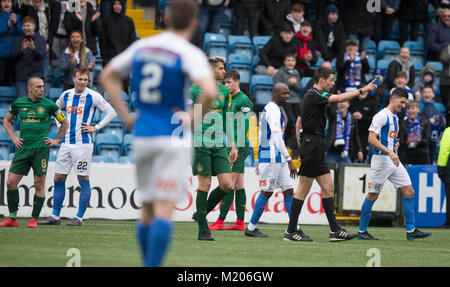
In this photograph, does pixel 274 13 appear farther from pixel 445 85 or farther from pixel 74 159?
pixel 74 159

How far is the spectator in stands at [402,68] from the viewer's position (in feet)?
53.5

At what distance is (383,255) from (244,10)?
1044 centimetres

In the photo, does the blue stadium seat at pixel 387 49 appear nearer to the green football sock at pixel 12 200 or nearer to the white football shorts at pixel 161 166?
the green football sock at pixel 12 200

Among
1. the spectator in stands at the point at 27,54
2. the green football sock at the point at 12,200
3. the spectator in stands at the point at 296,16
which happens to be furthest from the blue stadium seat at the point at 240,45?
the green football sock at the point at 12,200

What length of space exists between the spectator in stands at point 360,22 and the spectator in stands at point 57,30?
267 inches

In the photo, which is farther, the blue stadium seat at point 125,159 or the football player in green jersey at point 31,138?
the blue stadium seat at point 125,159

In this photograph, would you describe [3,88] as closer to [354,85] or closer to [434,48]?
[354,85]

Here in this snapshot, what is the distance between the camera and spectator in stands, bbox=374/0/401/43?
17922 mm

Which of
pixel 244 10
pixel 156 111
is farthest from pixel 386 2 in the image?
pixel 156 111

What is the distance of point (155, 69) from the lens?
4.97 m

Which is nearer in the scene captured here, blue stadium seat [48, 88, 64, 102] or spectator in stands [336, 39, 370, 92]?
blue stadium seat [48, 88, 64, 102]

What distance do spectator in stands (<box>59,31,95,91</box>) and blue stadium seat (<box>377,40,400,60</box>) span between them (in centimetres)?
757

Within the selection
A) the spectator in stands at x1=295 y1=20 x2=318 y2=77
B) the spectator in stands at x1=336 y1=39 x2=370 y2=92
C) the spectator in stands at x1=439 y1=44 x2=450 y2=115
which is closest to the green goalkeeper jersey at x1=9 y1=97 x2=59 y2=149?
the spectator in stands at x1=295 y1=20 x2=318 y2=77

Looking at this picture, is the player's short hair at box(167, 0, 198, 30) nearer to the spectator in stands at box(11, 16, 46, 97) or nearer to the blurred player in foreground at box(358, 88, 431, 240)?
the blurred player in foreground at box(358, 88, 431, 240)
